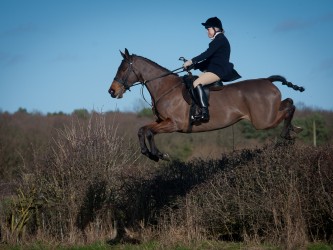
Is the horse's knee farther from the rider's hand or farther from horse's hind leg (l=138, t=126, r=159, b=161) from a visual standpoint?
horse's hind leg (l=138, t=126, r=159, b=161)

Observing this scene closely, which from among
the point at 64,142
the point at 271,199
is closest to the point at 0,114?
the point at 64,142

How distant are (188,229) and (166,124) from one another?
11.0 ft

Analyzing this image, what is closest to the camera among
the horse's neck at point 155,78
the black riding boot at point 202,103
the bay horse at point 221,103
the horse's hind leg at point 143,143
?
the horse's hind leg at point 143,143

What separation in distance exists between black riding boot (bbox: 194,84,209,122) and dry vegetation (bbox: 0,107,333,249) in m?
2.14

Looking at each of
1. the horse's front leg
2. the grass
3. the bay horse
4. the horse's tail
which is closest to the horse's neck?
the bay horse

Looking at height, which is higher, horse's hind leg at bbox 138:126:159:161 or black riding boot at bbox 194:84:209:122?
black riding boot at bbox 194:84:209:122

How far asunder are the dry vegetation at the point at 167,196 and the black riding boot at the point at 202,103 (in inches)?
84.2

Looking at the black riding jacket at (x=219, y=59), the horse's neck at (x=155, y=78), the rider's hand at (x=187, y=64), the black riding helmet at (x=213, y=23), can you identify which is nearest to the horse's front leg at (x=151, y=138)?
the horse's neck at (x=155, y=78)

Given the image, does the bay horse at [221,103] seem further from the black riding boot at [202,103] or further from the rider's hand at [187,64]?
the rider's hand at [187,64]

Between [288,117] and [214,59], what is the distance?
199 cm

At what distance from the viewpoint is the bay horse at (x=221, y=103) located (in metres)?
10.9

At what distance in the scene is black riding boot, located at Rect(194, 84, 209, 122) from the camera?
416 inches

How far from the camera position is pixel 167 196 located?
14102mm

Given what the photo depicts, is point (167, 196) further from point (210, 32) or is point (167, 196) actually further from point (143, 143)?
point (210, 32)
